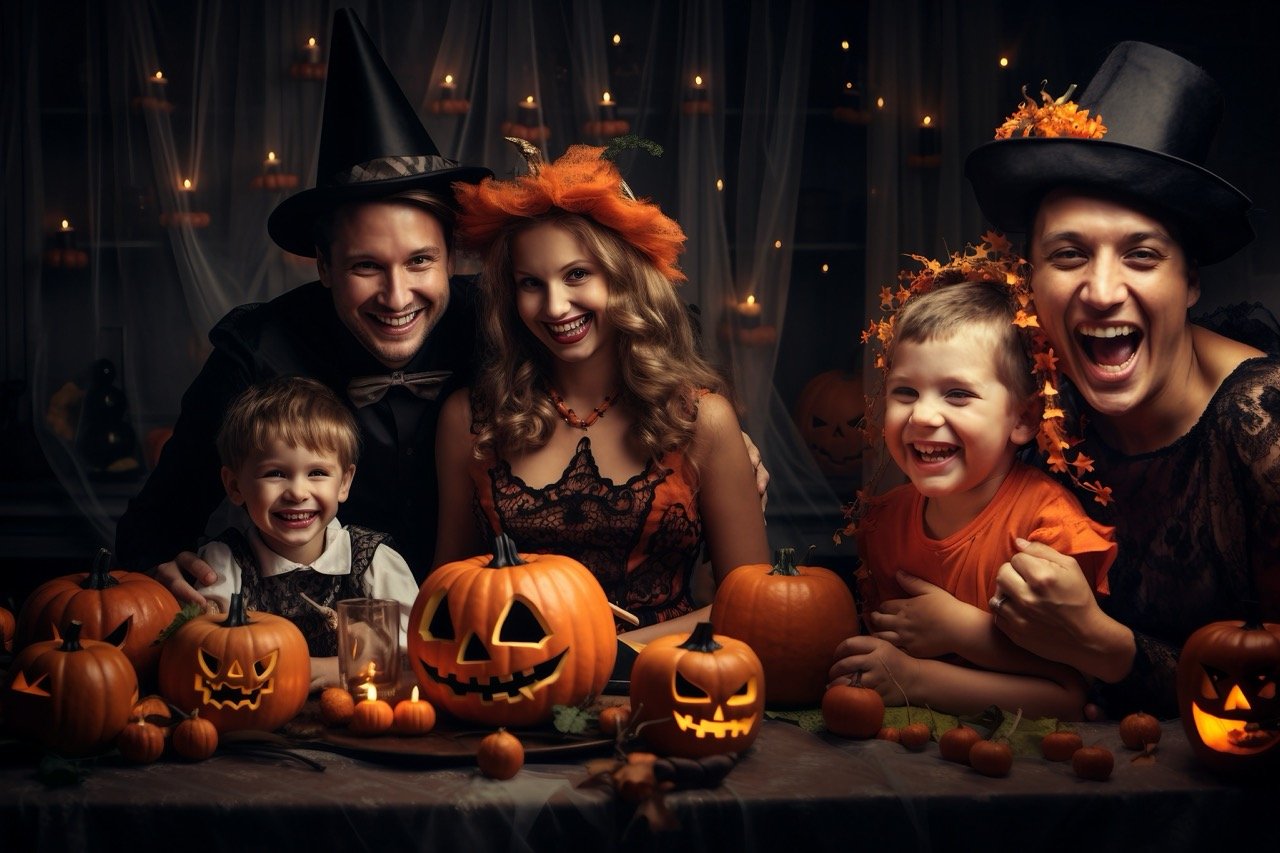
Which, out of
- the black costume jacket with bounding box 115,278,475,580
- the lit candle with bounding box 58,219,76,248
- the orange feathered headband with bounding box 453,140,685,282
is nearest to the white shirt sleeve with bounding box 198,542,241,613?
the black costume jacket with bounding box 115,278,475,580

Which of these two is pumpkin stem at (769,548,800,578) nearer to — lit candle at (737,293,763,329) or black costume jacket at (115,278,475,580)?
black costume jacket at (115,278,475,580)

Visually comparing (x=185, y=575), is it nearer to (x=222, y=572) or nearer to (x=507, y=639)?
(x=222, y=572)

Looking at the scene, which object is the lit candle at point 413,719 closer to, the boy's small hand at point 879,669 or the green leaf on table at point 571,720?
the green leaf on table at point 571,720

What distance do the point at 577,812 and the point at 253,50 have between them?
4183 millimetres

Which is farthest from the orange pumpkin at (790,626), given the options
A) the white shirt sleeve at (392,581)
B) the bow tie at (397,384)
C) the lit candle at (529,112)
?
the lit candle at (529,112)

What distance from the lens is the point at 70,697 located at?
2.28 metres

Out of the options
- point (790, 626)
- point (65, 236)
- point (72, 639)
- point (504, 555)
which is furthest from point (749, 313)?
point (72, 639)

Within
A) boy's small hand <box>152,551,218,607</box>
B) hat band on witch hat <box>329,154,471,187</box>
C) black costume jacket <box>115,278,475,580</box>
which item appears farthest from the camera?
black costume jacket <box>115,278,475,580</box>

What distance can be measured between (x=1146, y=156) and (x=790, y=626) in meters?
1.16

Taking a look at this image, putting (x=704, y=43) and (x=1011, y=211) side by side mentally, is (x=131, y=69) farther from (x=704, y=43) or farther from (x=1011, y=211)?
(x=1011, y=211)

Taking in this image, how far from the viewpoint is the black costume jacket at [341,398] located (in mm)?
3383

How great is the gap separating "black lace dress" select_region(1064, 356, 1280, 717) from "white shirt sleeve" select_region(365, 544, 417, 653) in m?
1.50

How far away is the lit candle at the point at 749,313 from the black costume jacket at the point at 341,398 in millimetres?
2047

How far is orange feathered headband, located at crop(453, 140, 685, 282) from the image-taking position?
2.93 metres
